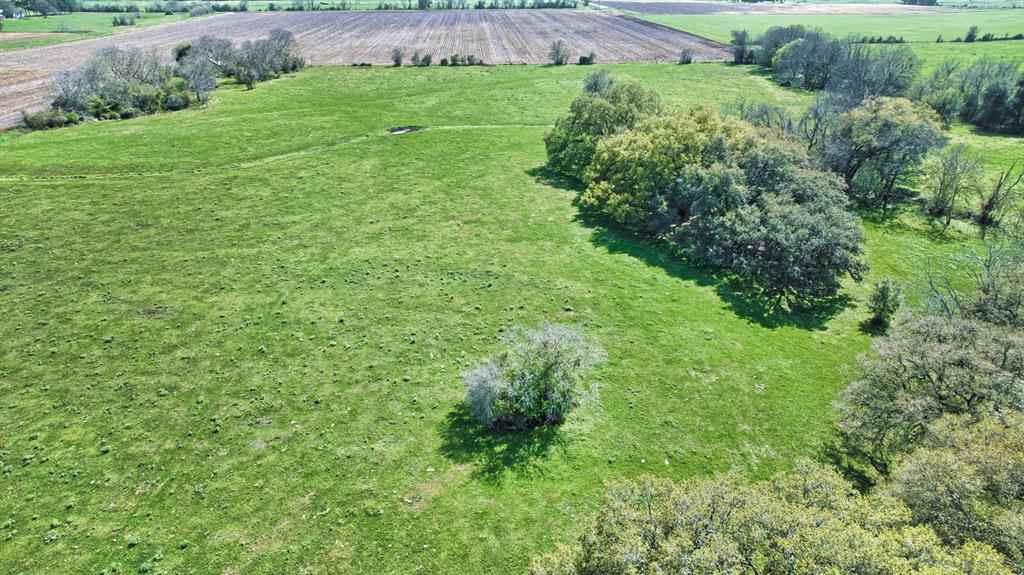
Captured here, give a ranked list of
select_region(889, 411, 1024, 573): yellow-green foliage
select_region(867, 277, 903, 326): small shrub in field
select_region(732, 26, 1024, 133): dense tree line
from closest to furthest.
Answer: select_region(889, 411, 1024, 573): yellow-green foliage, select_region(867, 277, 903, 326): small shrub in field, select_region(732, 26, 1024, 133): dense tree line

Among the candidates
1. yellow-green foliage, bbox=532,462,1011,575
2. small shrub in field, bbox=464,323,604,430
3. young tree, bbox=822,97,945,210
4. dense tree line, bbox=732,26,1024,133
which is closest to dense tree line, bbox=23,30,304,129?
small shrub in field, bbox=464,323,604,430

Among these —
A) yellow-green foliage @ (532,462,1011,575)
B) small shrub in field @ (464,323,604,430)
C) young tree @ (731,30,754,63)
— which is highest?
young tree @ (731,30,754,63)

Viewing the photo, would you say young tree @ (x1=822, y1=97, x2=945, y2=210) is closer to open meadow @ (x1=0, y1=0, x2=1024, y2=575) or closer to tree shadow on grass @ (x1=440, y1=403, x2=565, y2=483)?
open meadow @ (x1=0, y1=0, x2=1024, y2=575)

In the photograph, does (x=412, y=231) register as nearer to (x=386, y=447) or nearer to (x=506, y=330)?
(x=506, y=330)

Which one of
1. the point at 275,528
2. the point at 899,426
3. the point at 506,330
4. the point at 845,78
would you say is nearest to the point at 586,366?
the point at 506,330

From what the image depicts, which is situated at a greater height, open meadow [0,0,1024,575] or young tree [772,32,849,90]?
young tree [772,32,849,90]

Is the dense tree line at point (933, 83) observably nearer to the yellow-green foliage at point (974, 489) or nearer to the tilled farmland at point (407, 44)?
the tilled farmland at point (407, 44)

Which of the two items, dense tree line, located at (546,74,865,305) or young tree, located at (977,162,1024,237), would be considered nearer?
dense tree line, located at (546,74,865,305)
